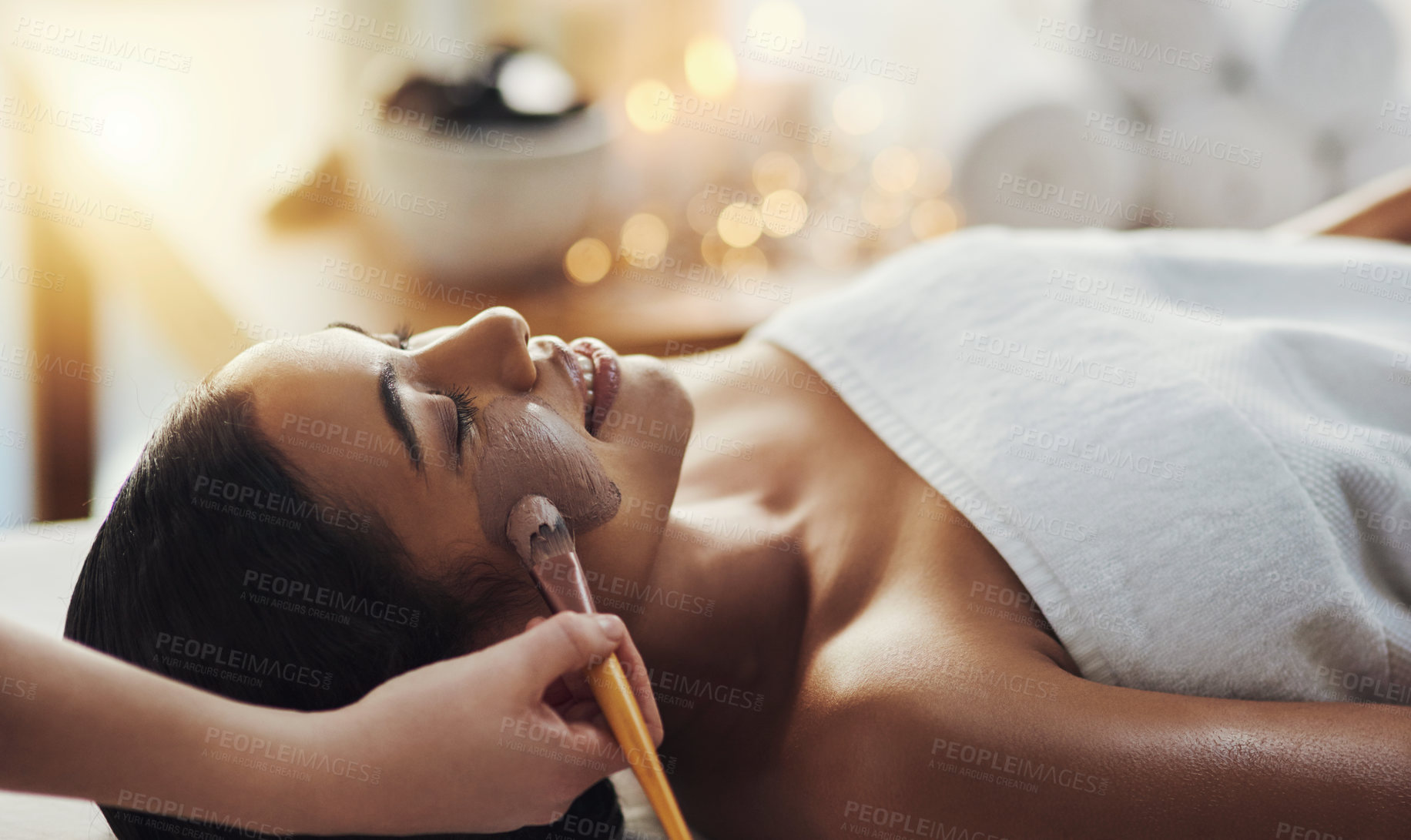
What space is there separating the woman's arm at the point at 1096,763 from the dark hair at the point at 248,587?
332 mm

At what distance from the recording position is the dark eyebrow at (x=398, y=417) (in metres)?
0.70

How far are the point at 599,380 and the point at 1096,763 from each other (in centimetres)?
47

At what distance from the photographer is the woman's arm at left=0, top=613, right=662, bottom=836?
0.49 metres

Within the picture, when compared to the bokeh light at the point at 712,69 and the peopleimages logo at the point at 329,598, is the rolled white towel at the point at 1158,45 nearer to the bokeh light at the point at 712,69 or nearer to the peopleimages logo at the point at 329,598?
the bokeh light at the point at 712,69

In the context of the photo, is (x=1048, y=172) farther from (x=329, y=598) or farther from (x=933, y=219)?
(x=329, y=598)

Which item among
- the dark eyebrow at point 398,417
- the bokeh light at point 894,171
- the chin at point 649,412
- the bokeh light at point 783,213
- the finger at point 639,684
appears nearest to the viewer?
the finger at point 639,684

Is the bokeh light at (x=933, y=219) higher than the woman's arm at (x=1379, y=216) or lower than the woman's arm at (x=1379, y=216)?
lower

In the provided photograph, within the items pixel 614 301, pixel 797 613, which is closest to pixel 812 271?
pixel 614 301

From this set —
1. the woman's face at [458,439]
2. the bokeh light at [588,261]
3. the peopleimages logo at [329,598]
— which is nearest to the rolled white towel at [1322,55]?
the bokeh light at [588,261]

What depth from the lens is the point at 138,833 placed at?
0.70 metres

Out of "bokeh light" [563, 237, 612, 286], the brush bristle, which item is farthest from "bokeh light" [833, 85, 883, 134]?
the brush bristle

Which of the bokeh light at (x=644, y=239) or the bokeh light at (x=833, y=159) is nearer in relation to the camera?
the bokeh light at (x=644, y=239)

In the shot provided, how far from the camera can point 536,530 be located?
689mm

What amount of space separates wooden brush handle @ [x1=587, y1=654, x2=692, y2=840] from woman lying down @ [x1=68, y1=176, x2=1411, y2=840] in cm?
6
